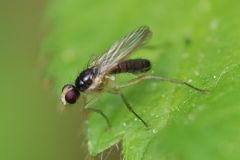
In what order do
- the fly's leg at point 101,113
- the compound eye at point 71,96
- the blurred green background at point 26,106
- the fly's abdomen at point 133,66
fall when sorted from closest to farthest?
the fly's leg at point 101,113, the compound eye at point 71,96, the fly's abdomen at point 133,66, the blurred green background at point 26,106

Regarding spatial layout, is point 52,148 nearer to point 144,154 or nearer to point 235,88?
point 144,154

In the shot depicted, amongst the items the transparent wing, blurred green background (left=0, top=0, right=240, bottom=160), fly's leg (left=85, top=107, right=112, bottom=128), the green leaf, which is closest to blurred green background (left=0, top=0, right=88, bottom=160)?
blurred green background (left=0, top=0, right=240, bottom=160)

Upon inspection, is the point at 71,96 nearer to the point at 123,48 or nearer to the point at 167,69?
the point at 123,48

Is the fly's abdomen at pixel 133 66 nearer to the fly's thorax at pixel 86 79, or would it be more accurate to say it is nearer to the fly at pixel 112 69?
the fly at pixel 112 69

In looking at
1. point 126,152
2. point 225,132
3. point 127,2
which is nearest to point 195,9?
point 127,2

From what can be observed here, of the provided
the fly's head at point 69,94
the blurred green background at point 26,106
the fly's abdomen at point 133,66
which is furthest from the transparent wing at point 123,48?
the blurred green background at point 26,106

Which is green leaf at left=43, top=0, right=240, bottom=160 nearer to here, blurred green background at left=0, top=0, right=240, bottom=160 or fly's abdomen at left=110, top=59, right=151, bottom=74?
blurred green background at left=0, top=0, right=240, bottom=160
